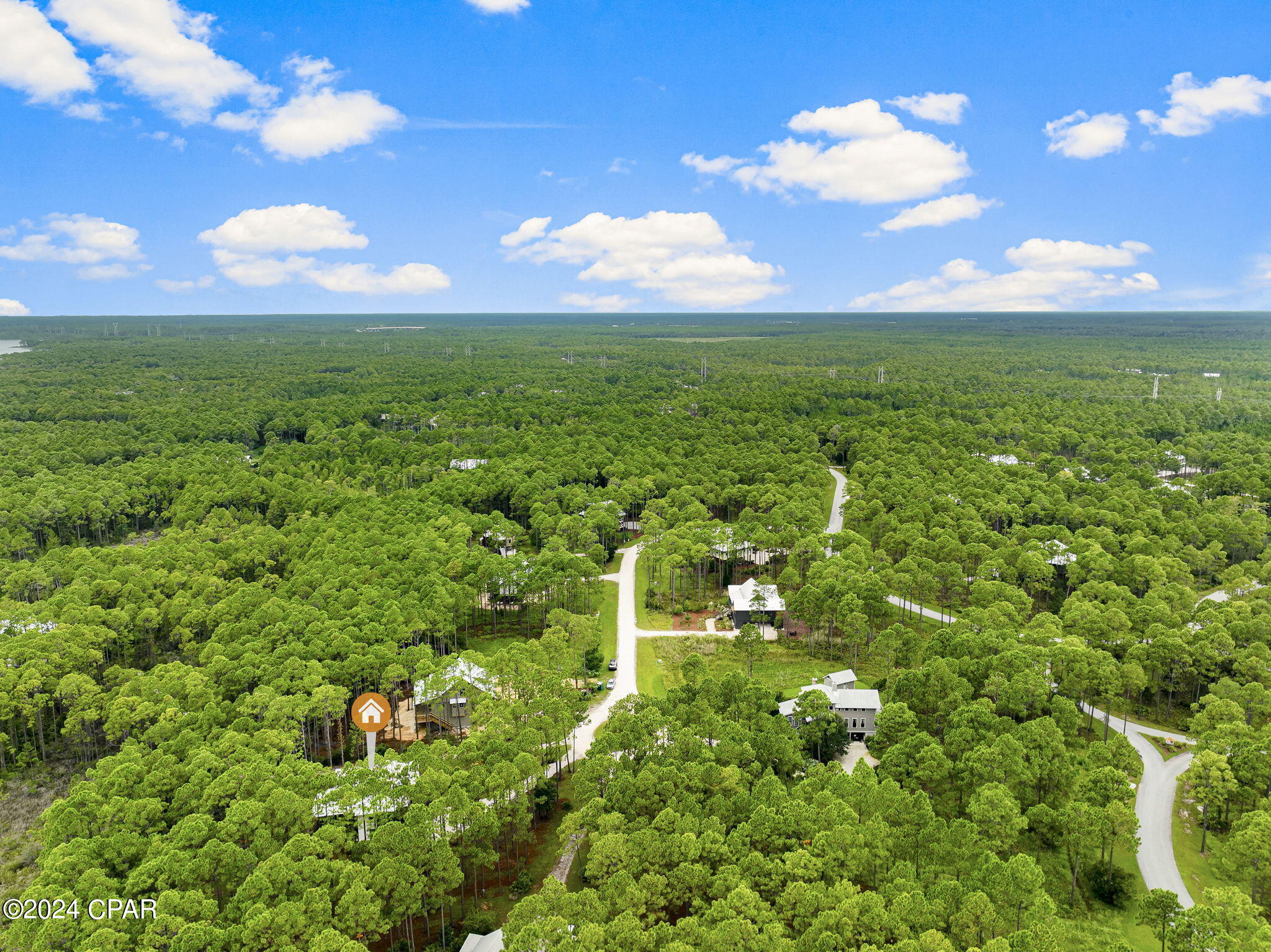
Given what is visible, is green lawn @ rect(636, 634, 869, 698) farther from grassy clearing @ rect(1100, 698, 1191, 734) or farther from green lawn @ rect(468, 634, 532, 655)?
grassy clearing @ rect(1100, 698, 1191, 734)

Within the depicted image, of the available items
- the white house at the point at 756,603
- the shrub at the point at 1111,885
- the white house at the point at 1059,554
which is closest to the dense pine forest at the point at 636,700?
the shrub at the point at 1111,885

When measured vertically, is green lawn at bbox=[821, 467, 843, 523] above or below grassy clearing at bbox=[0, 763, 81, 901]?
above

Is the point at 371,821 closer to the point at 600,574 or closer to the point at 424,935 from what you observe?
the point at 424,935

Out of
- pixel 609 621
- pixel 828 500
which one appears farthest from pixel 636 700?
pixel 828 500

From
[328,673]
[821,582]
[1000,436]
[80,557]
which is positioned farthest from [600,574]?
[1000,436]

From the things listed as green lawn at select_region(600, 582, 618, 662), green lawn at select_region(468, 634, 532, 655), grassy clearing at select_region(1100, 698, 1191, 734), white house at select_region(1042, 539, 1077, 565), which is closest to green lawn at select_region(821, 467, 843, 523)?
white house at select_region(1042, 539, 1077, 565)
